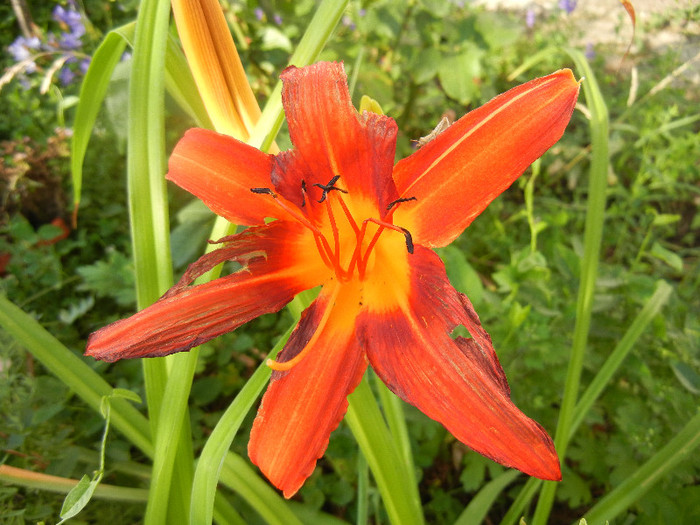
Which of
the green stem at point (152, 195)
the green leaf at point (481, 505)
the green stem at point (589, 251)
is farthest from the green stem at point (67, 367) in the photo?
the green stem at point (589, 251)

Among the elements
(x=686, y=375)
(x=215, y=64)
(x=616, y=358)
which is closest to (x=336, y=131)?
(x=215, y=64)

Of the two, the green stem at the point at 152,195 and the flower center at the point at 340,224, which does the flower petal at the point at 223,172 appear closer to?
the flower center at the point at 340,224

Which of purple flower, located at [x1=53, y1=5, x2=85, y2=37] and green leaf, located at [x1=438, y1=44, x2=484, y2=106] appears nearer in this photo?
green leaf, located at [x1=438, y1=44, x2=484, y2=106]

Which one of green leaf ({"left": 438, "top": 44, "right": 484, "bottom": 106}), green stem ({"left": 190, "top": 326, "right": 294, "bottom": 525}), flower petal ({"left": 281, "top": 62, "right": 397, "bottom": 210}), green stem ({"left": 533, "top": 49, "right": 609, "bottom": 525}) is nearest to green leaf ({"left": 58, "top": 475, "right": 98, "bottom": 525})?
green stem ({"left": 190, "top": 326, "right": 294, "bottom": 525})

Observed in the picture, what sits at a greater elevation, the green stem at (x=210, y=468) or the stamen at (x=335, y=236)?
the stamen at (x=335, y=236)

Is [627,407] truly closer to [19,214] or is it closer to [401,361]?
[401,361]

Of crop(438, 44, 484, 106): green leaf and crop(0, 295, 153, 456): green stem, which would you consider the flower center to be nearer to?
crop(0, 295, 153, 456): green stem
